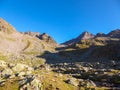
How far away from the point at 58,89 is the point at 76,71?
140 ft

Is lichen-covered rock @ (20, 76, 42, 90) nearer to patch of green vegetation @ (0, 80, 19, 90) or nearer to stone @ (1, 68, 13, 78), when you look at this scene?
patch of green vegetation @ (0, 80, 19, 90)

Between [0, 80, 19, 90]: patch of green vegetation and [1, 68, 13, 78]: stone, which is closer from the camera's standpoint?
[0, 80, 19, 90]: patch of green vegetation

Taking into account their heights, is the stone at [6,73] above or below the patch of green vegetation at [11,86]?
above

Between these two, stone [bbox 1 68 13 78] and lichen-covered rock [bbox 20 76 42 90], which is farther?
stone [bbox 1 68 13 78]

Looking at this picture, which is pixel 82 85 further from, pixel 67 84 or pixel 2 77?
pixel 2 77

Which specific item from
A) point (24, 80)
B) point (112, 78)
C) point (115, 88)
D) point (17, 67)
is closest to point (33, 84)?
point (24, 80)

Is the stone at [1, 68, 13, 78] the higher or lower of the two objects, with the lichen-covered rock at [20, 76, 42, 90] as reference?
higher

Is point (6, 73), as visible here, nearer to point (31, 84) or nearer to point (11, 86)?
point (11, 86)

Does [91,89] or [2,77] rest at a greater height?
[2,77]

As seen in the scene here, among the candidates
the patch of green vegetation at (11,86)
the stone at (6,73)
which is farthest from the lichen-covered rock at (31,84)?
the stone at (6,73)

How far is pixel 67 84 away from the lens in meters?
78.9

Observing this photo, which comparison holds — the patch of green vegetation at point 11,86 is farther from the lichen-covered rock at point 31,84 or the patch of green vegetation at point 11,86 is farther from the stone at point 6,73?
the stone at point 6,73

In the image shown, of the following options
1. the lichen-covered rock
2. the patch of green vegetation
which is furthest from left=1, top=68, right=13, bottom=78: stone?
the lichen-covered rock

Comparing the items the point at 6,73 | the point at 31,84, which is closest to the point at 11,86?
the point at 31,84
